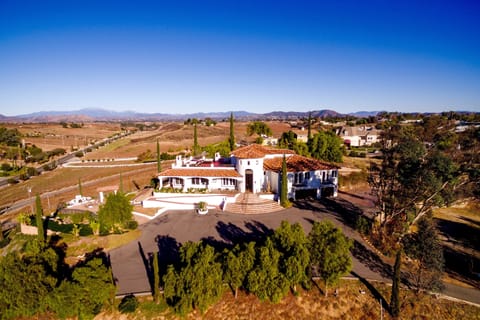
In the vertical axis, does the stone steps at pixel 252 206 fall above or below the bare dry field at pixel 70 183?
above

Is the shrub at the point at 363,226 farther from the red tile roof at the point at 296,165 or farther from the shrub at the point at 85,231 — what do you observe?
the shrub at the point at 85,231

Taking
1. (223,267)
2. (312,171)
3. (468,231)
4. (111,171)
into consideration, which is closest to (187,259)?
(223,267)

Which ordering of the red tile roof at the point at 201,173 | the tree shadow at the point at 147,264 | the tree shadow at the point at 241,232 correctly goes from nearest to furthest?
the tree shadow at the point at 147,264 < the tree shadow at the point at 241,232 < the red tile roof at the point at 201,173

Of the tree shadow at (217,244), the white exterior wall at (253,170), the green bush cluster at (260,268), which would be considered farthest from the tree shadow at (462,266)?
the white exterior wall at (253,170)

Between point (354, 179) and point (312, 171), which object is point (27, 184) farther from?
point (354, 179)

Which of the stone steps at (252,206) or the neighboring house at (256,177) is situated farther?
the neighboring house at (256,177)

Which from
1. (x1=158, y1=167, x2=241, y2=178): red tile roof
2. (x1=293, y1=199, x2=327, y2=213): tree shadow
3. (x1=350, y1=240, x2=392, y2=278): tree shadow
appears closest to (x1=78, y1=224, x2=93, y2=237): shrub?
(x1=158, y1=167, x2=241, y2=178): red tile roof

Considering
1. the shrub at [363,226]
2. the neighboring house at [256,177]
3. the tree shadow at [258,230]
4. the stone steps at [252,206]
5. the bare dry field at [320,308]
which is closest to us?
the bare dry field at [320,308]

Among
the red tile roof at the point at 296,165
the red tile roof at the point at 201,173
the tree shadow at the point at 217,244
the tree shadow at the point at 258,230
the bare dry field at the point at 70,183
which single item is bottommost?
the bare dry field at the point at 70,183
